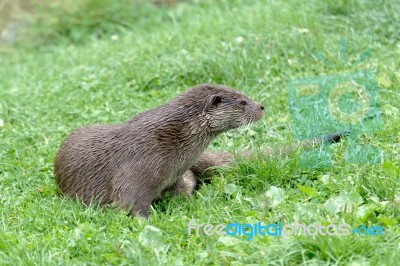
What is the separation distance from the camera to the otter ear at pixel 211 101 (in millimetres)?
4543

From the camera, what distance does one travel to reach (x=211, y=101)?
456 centimetres

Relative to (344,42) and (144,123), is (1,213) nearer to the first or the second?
(144,123)

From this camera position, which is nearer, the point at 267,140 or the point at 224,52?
the point at 267,140

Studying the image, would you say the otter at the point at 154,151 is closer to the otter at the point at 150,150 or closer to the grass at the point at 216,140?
the otter at the point at 150,150

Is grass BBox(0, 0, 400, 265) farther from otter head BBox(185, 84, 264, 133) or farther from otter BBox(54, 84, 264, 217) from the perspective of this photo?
otter head BBox(185, 84, 264, 133)

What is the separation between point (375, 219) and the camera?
3660 millimetres

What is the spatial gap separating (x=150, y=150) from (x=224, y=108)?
A: 0.53 metres

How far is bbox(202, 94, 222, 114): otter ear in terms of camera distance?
4.54 meters

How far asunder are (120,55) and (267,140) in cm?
250

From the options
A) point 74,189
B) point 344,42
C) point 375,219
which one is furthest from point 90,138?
point 344,42

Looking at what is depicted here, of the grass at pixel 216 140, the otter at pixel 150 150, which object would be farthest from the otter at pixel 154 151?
the grass at pixel 216 140

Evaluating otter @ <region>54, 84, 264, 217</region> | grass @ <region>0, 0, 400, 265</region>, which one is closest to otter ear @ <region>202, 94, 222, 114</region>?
otter @ <region>54, 84, 264, 217</region>

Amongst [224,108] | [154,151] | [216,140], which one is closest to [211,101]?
[224,108]

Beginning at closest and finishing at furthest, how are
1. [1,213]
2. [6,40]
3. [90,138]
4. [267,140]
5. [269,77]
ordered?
[1,213]
[90,138]
[267,140]
[269,77]
[6,40]
